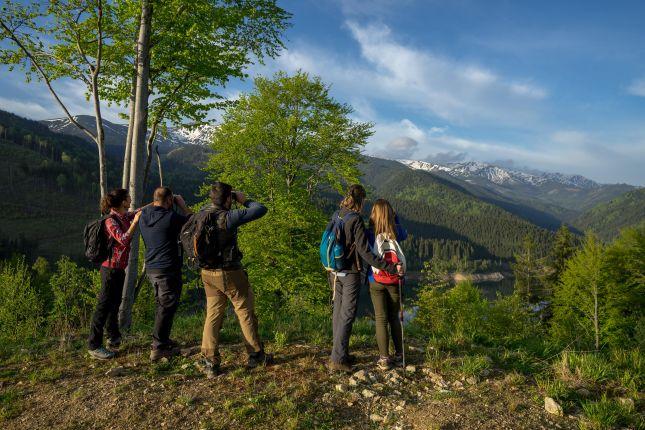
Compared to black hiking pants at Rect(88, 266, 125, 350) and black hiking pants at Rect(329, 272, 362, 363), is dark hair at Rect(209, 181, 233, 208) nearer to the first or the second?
black hiking pants at Rect(329, 272, 362, 363)

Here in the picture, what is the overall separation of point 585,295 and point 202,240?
2539cm

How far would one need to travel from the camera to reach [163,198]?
5.55m

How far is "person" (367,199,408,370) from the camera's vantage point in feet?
17.7

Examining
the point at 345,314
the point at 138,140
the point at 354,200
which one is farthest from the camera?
the point at 138,140

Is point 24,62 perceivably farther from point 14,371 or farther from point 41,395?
point 41,395

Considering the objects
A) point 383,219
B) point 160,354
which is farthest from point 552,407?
point 160,354

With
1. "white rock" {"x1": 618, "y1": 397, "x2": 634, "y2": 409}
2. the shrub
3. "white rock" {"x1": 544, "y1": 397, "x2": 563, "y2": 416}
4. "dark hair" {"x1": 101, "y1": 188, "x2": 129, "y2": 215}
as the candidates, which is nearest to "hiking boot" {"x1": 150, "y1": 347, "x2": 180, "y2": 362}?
"dark hair" {"x1": 101, "y1": 188, "x2": 129, "y2": 215}

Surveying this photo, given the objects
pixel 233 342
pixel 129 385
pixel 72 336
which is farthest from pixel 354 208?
pixel 72 336

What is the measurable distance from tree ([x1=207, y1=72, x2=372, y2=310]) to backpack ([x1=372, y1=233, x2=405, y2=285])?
12.2m

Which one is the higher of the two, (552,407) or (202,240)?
(202,240)

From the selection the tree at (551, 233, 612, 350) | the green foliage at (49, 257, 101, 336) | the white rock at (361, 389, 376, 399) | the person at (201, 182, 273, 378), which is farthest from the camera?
the tree at (551, 233, 612, 350)

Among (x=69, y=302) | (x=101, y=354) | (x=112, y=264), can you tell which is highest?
(x=112, y=264)

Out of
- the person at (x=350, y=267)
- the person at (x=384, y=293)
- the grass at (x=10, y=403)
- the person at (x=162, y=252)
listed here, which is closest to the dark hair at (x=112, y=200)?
the person at (x=162, y=252)

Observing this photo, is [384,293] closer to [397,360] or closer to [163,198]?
[397,360]
